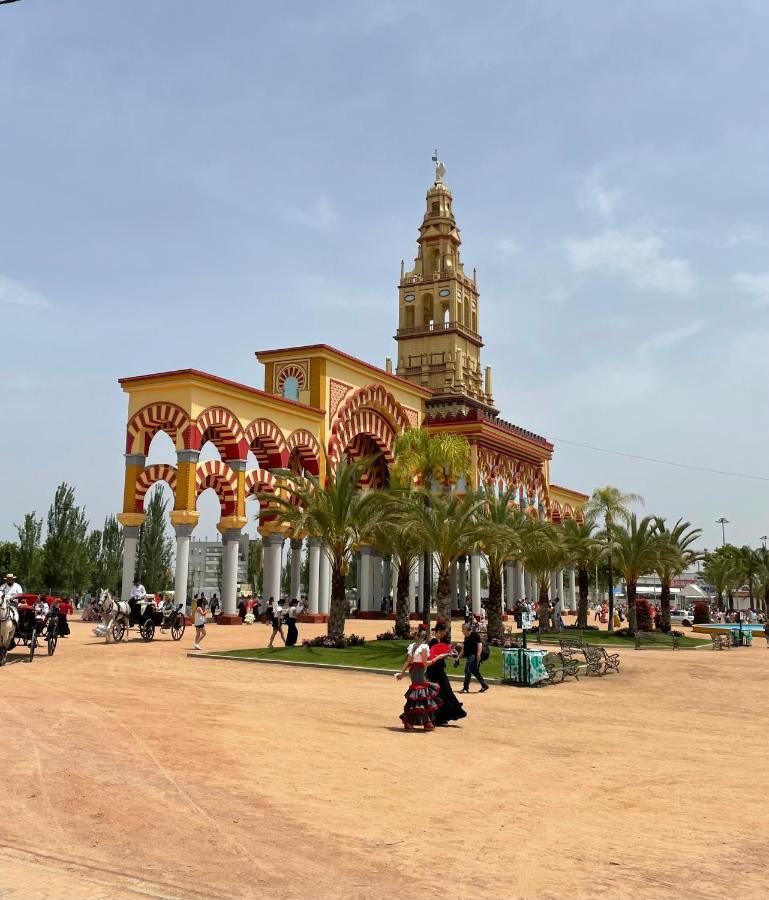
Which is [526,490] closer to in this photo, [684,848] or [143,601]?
[143,601]

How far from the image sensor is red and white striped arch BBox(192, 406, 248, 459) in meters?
33.6

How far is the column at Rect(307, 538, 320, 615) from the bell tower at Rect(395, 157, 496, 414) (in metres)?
21.1

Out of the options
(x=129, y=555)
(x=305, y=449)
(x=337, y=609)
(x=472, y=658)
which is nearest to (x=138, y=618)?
(x=337, y=609)

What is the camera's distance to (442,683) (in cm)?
1283

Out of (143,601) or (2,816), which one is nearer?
(2,816)

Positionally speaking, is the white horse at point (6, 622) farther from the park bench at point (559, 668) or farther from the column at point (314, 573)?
the column at point (314, 573)

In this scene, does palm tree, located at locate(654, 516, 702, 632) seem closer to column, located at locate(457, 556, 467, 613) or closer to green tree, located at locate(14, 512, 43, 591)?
column, located at locate(457, 556, 467, 613)

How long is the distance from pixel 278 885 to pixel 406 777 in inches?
142

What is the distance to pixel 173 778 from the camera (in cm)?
840

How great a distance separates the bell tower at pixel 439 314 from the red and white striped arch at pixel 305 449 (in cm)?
2038

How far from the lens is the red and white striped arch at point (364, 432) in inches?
1612

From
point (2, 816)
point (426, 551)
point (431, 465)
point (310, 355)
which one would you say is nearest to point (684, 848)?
point (2, 816)

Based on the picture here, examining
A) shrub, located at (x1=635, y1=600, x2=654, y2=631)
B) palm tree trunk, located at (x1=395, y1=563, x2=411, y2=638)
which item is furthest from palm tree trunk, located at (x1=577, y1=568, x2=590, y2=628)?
palm tree trunk, located at (x1=395, y1=563, x2=411, y2=638)

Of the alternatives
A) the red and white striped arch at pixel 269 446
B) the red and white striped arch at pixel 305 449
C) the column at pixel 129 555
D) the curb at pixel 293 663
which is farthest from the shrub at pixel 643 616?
the curb at pixel 293 663
